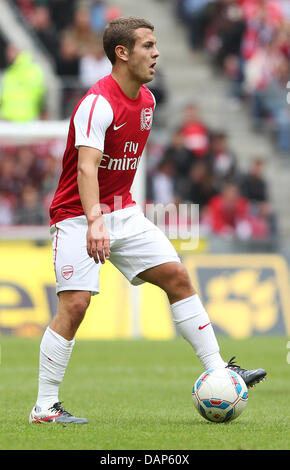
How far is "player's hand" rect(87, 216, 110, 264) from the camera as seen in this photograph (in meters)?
6.16

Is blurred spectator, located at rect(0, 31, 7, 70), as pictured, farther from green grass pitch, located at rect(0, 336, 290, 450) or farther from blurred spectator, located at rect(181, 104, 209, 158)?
green grass pitch, located at rect(0, 336, 290, 450)

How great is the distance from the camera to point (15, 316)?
49.6ft

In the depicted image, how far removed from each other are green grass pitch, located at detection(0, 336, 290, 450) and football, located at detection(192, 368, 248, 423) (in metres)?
0.09

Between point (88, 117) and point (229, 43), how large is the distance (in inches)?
585

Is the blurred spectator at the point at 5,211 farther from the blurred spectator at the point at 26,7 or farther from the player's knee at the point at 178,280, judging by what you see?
the player's knee at the point at 178,280

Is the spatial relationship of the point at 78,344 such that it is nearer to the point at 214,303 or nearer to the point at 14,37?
the point at 214,303

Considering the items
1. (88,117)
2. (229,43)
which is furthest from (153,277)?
(229,43)

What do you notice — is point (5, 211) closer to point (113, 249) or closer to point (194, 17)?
point (194, 17)

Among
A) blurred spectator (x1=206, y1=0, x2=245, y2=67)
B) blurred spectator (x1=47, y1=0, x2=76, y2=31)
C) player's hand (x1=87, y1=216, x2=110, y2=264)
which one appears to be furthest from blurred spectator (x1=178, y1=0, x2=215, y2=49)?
player's hand (x1=87, y1=216, x2=110, y2=264)

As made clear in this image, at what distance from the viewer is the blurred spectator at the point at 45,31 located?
19.7m

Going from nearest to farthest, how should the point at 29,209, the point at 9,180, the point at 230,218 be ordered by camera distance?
the point at 29,209
the point at 9,180
the point at 230,218

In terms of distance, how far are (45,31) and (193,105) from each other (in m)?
3.35

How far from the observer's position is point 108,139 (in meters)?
6.57

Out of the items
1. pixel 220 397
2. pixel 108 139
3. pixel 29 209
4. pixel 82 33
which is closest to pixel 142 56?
pixel 108 139
